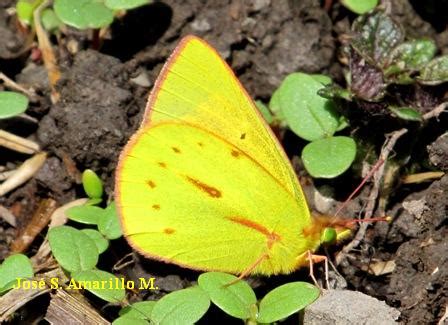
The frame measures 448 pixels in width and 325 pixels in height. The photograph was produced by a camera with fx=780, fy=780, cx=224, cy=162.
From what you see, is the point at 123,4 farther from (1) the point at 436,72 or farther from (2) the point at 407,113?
(1) the point at 436,72

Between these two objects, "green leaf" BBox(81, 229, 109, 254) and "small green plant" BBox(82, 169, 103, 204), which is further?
"small green plant" BBox(82, 169, 103, 204)

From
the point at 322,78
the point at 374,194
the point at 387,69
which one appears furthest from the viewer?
the point at 322,78

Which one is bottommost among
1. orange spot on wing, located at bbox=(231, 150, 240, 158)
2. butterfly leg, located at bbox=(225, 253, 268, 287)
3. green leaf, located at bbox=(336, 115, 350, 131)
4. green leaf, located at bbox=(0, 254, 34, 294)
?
butterfly leg, located at bbox=(225, 253, 268, 287)

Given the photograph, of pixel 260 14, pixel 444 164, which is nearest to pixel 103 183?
pixel 260 14

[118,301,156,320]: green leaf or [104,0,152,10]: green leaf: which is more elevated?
[104,0,152,10]: green leaf

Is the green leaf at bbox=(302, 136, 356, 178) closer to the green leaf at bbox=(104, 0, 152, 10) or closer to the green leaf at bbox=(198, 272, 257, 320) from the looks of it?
the green leaf at bbox=(198, 272, 257, 320)

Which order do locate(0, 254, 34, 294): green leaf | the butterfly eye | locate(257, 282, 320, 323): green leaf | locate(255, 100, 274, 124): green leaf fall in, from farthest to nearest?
1. locate(255, 100, 274, 124): green leaf
2. the butterfly eye
3. locate(0, 254, 34, 294): green leaf
4. locate(257, 282, 320, 323): green leaf

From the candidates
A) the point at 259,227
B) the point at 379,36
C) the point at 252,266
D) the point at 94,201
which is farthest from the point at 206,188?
the point at 379,36

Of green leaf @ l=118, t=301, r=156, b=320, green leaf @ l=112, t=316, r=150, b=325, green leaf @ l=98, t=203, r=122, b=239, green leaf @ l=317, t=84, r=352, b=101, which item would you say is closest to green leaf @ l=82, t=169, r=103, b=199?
green leaf @ l=98, t=203, r=122, b=239
